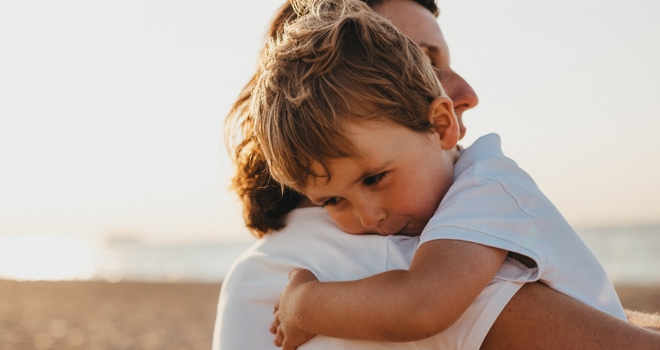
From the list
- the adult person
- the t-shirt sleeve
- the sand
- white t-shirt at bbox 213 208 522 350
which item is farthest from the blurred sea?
the t-shirt sleeve

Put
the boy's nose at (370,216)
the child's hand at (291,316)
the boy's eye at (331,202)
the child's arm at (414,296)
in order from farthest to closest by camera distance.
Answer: the boy's eye at (331,202)
the boy's nose at (370,216)
the child's hand at (291,316)
the child's arm at (414,296)

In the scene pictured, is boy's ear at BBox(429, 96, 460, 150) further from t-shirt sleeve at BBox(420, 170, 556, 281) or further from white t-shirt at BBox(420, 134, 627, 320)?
t-shirt sleeve at BBox(420, 170, 556, 281)

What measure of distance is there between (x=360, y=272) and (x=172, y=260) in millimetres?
35875

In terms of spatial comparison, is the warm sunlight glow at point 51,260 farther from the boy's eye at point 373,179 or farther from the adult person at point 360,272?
the boy's eye at point 373,179

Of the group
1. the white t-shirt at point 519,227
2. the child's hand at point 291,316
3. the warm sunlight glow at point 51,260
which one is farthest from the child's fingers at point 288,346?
the warm sunlight glow at point 51,260

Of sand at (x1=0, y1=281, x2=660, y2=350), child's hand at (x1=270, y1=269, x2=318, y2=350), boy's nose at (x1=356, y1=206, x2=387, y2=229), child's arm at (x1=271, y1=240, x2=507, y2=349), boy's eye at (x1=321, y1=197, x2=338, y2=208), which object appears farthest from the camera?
sand at (x1=0, y1=281, x2=660, y2=350)

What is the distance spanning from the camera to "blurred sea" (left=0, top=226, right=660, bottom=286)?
22.7 meters

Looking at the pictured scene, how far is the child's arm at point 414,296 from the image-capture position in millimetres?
1412

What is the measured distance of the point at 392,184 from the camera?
183cm

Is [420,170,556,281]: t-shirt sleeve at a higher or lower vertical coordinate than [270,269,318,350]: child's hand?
higher

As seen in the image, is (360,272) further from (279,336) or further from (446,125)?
(446,125)

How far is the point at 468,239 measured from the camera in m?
1.49

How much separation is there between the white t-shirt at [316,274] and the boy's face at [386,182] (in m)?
0.08

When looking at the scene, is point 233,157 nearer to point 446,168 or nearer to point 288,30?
point 288,30
